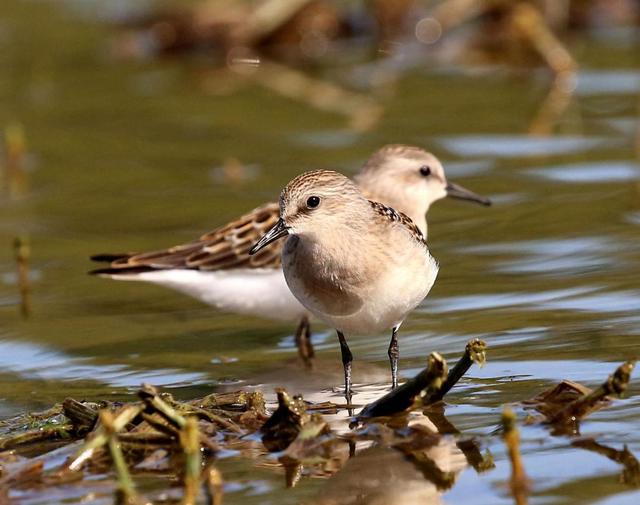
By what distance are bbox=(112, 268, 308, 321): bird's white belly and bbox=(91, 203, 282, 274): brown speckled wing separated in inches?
1.6

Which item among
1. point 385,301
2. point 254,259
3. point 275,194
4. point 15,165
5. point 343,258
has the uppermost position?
point 15,165

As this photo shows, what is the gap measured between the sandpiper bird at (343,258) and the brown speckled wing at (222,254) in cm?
183

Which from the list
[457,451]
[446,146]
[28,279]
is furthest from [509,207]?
[457,451]

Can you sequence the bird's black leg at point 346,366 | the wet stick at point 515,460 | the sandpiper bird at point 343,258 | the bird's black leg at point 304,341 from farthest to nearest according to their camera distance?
the bird's black leg at point 304,341, the bird's black leg at point 346,366, the sandpiper bird at point 343,258, the wet stick at point 515,460

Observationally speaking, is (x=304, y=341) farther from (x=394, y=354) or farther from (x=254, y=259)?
(x=394, y=354)

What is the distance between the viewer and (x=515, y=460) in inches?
179

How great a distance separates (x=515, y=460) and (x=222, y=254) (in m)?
3.87

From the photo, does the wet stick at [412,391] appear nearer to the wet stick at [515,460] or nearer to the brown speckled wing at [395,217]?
the wet stick at [515,460]

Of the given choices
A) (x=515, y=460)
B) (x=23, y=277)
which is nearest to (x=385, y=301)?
(x=515, y=460)

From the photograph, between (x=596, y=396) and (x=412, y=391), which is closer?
(x=596, y=396)

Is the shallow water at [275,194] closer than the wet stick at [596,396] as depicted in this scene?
No

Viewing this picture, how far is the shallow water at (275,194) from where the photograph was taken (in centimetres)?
633

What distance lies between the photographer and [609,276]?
7988mm

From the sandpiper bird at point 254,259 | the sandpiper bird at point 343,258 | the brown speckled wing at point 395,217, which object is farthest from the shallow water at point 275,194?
the brown speckled wing at point 395,217
